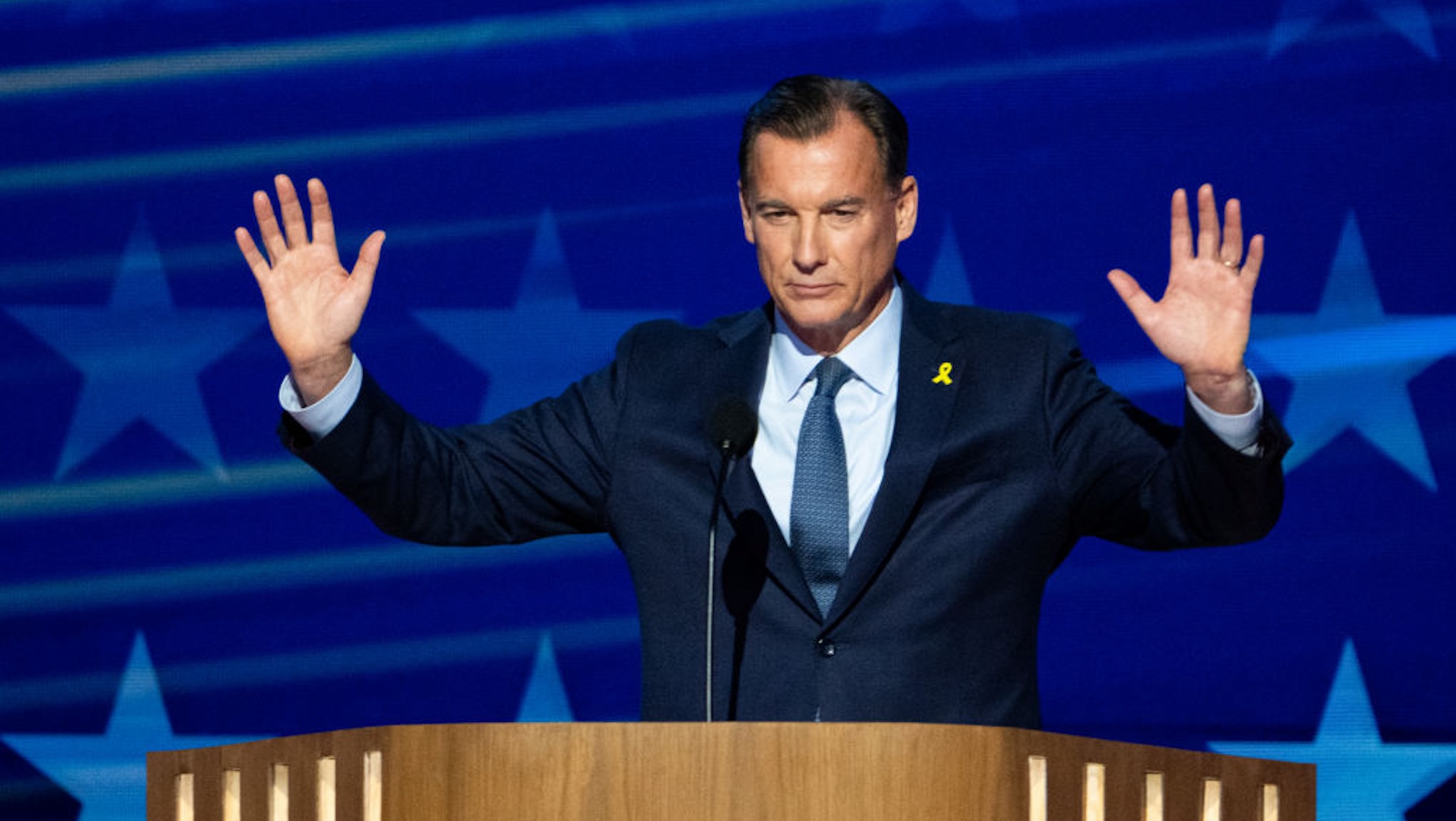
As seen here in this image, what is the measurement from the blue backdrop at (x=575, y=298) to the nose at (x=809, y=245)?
3.54ft

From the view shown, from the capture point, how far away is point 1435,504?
337cm

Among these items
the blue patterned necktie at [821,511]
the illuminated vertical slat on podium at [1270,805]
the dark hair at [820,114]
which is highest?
the dark hair at [820,114]

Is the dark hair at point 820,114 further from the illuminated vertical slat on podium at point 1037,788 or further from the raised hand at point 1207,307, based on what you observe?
the illuminated vertical slat on podium at point 1037,788

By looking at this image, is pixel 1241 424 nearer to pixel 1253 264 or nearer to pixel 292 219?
pixel 1253 264

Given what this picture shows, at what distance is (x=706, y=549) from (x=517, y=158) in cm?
140

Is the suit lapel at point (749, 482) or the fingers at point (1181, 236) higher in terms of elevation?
the fingers at point (1181, 236)

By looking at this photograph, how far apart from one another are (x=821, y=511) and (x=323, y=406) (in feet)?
2.02

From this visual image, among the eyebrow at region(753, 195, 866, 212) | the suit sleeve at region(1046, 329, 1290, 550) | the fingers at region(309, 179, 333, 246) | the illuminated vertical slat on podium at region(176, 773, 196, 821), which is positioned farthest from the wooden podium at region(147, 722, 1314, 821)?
the eyebrow at region(753, 195, 866, 212)

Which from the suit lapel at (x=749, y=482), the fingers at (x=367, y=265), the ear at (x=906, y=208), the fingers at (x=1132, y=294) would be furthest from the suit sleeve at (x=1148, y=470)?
the fingers at (x=367, y=265)

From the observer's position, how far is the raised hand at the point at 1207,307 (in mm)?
2189

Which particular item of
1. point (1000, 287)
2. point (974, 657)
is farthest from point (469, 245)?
point (974, 657)

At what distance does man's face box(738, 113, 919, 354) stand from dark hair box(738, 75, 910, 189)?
0.04 ft

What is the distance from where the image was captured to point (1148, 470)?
2420 mm

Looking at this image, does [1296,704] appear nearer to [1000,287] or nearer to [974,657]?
[1000,287]
